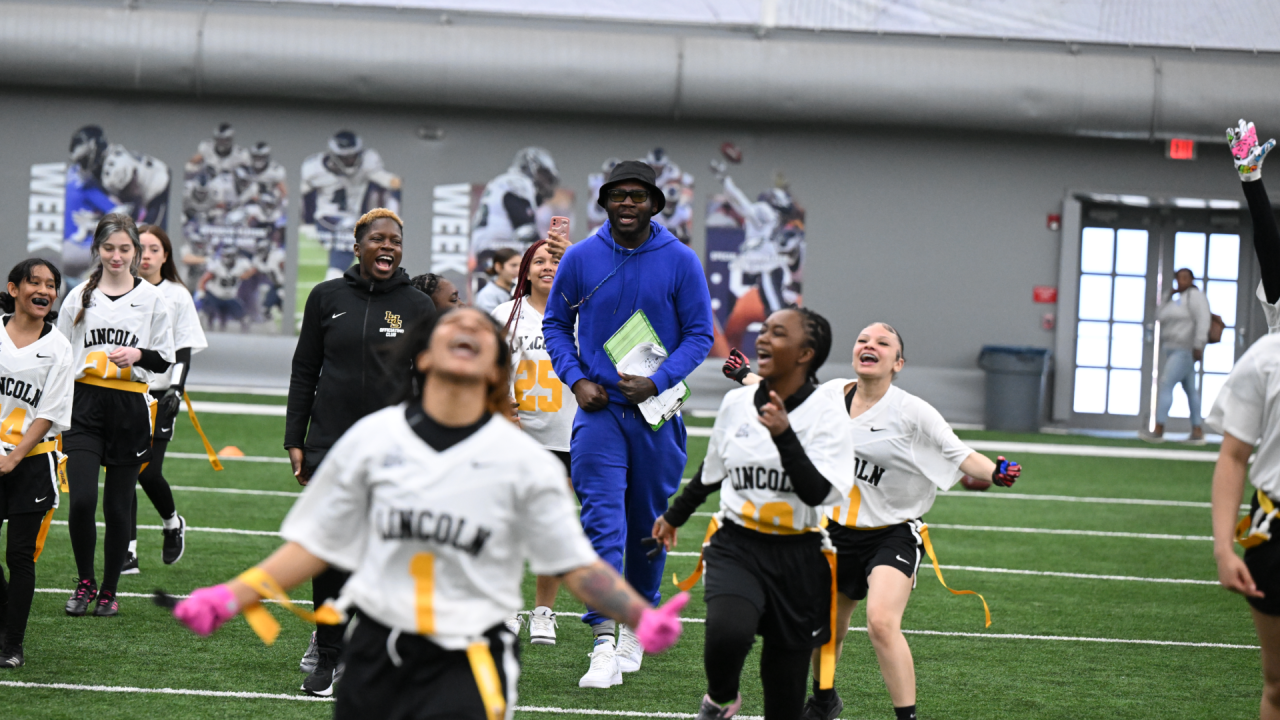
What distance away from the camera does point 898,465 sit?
5.40m

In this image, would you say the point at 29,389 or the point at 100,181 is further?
the point at 100,181

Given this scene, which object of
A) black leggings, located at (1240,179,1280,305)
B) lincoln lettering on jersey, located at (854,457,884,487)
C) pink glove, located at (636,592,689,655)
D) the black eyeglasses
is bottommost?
pink glove, located at (636,592,689,655)

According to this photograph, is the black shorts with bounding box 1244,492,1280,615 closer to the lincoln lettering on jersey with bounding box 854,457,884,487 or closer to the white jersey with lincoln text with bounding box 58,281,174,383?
the lincoln lettering on jersey with bounding box 854,457,884,487

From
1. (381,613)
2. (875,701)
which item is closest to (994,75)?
(875,701)

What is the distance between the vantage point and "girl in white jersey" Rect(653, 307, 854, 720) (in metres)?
4.41

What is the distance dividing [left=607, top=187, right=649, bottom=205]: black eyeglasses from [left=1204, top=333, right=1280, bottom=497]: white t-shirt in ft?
8.61

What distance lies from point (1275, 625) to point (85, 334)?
211 inches

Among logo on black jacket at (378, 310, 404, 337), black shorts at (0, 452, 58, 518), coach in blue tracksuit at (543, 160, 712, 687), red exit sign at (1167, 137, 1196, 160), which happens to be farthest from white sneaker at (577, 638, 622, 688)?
red exit sign at (1167, 137, 1196, 160)

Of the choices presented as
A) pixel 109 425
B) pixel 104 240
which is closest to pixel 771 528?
pixel 109 425

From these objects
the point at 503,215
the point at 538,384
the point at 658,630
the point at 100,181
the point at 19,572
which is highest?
the point at 100,181

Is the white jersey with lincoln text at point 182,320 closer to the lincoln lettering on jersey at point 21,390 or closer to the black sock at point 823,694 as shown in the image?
the lincoln lettering on jersey at point 21,390

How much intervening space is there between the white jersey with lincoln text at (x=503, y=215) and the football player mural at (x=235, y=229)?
2790 mm

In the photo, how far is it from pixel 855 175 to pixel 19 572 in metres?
14.9

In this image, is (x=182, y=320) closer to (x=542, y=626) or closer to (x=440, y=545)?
(x=542, y=626)
